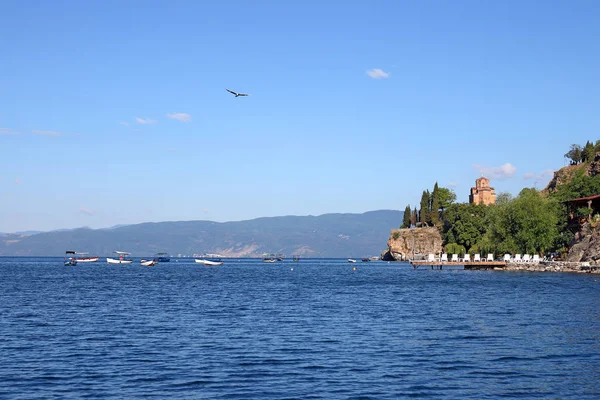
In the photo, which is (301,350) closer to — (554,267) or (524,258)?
(554,267)

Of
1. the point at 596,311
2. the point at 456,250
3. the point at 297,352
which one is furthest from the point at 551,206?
the point at 297,352

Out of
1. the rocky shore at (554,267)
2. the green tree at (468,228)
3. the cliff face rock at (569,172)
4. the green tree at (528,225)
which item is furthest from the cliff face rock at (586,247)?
the green tree at (468,228)

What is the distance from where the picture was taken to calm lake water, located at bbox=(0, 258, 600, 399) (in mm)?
25344

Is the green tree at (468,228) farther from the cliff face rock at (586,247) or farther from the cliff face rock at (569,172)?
the cliff face rock at (586,247)

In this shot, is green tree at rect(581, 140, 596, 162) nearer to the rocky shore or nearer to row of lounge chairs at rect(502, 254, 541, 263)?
row of lounge chairs at rect(502, 254, 541, 263)

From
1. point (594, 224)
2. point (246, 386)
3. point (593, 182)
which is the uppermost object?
point (593, 182)

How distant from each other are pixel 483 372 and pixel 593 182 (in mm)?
134032

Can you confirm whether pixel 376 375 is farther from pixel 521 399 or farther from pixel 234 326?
pixel 234 326

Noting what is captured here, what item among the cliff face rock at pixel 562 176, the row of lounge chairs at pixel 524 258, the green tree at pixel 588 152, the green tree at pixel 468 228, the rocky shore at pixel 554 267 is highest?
the green tree at pixel 588 152

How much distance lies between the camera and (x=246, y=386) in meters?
25.7

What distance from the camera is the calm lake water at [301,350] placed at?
998 inches

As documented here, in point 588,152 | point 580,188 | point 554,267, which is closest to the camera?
→ point 554,267

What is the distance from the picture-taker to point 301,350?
3353cm

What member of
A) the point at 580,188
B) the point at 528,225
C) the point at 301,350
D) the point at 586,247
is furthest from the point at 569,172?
the point at 301,350
